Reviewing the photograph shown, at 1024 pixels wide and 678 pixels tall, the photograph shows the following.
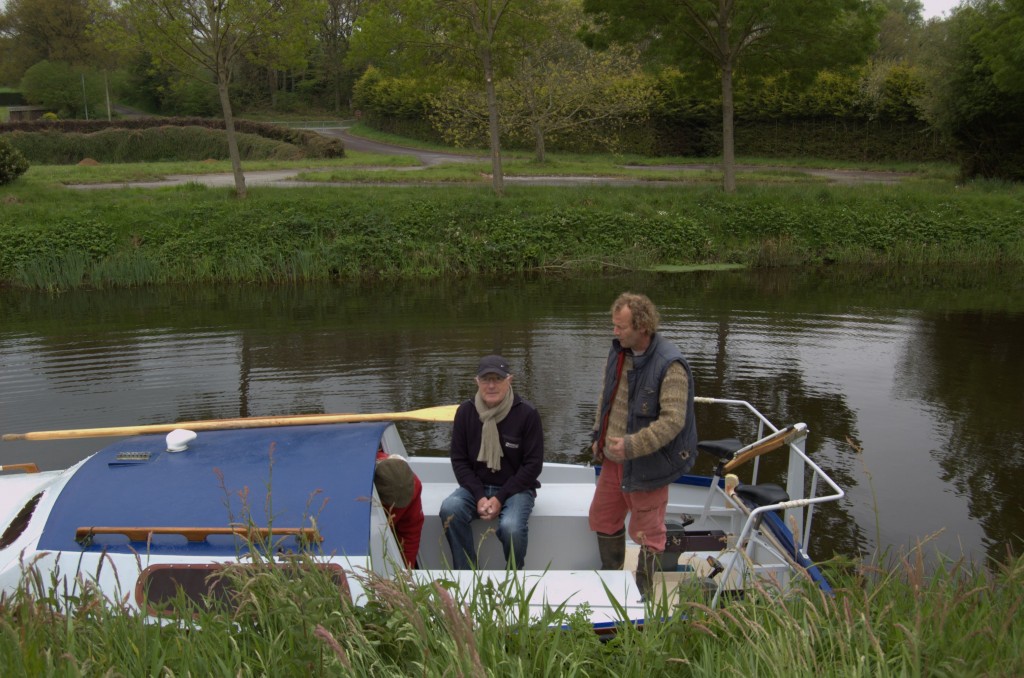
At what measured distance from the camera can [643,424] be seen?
16.9 ft

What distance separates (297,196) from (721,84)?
11.7 meters

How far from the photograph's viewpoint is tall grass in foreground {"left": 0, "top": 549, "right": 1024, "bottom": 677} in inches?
126

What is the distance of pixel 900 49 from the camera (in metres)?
51.3

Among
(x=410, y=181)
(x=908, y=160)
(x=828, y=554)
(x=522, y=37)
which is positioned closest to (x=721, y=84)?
(x=522, y=37)

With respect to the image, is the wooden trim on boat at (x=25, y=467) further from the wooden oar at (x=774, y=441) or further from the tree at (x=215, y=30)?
the tree at (x=215, y=30)

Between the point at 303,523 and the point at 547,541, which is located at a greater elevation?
the point at 303,523

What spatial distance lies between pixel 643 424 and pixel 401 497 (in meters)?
1.48

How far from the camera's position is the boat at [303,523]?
15.1ft

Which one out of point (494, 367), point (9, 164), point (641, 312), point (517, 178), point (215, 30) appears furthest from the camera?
point (517, 178)

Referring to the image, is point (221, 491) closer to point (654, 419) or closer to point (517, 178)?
point (654, 419)

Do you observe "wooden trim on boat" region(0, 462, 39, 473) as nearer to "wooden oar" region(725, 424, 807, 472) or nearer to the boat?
the boat

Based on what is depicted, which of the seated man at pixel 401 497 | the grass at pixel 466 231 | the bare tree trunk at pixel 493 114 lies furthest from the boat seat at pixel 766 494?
the bare tree trunk at pixel 493 114

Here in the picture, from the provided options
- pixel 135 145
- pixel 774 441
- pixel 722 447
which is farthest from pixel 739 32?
pixel 135 145

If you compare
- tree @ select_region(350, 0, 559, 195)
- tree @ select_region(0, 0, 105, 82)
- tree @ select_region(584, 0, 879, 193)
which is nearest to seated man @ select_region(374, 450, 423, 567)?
tree @ select_region(350, 0, 559, 195)
